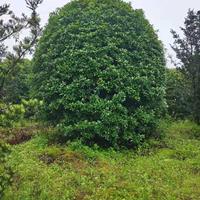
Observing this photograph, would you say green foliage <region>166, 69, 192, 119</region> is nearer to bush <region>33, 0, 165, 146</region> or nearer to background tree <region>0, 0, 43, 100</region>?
bush <region>33, 0, 165, 146</region>

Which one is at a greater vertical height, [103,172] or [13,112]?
[13,112]

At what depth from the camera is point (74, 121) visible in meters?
18.0

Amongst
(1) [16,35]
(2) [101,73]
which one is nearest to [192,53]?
(2) [101,73]

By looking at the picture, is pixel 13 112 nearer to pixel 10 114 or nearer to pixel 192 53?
pixel 10 114

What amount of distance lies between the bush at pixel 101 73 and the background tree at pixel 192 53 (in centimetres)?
329

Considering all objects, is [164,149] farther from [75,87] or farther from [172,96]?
[172,96]

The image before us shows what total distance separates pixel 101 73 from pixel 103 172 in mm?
4652

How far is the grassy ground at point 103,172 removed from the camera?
520 inches

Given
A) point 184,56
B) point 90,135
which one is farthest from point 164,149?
point 184,56

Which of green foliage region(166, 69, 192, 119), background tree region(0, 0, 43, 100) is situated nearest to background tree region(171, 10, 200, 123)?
green foliage region(166, 69, 192, 119)

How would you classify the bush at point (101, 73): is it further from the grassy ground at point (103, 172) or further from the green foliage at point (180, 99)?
the green foliage at point (180, 99)

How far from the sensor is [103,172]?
14742mm

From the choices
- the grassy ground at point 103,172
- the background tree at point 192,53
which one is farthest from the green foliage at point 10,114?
the background tree at point 192,53

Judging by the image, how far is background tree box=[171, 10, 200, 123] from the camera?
2342 cm
